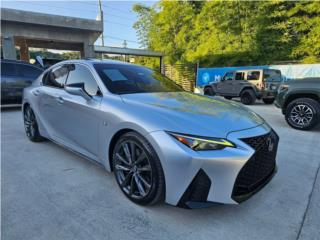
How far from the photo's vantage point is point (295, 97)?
18.3ft

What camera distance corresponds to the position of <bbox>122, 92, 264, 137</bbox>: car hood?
195 cm

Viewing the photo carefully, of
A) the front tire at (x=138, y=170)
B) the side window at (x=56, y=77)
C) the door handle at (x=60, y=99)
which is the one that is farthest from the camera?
the side window at (x=56, y=77)

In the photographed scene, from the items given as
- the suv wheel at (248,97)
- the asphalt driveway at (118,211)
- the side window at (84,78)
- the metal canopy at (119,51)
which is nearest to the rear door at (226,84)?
the suv wheel at (248,97)

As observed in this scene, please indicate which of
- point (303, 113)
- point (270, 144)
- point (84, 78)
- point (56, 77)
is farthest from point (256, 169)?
point (303, 113)

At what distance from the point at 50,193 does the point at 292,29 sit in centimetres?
1662

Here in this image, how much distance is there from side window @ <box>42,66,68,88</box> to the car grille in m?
2.67

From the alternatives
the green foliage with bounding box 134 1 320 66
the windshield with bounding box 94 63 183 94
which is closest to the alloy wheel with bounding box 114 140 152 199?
the windshield with bounding box 94 63 183 94

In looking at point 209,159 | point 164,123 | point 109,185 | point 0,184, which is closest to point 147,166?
point 164,123

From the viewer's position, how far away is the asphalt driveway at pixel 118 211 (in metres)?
1.90

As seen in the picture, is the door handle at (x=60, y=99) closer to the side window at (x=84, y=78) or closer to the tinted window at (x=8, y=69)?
the side window at (x=84, y=78)

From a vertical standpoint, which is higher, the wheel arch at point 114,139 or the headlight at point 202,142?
the headlight at point 202,142

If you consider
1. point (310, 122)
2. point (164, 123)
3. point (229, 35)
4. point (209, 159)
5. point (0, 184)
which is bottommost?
point (0, 184)

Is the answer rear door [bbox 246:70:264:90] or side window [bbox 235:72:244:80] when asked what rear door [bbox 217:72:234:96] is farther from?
rear door [bbox 246:70:264:90]

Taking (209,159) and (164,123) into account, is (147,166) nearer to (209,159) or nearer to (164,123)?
(164,123)
